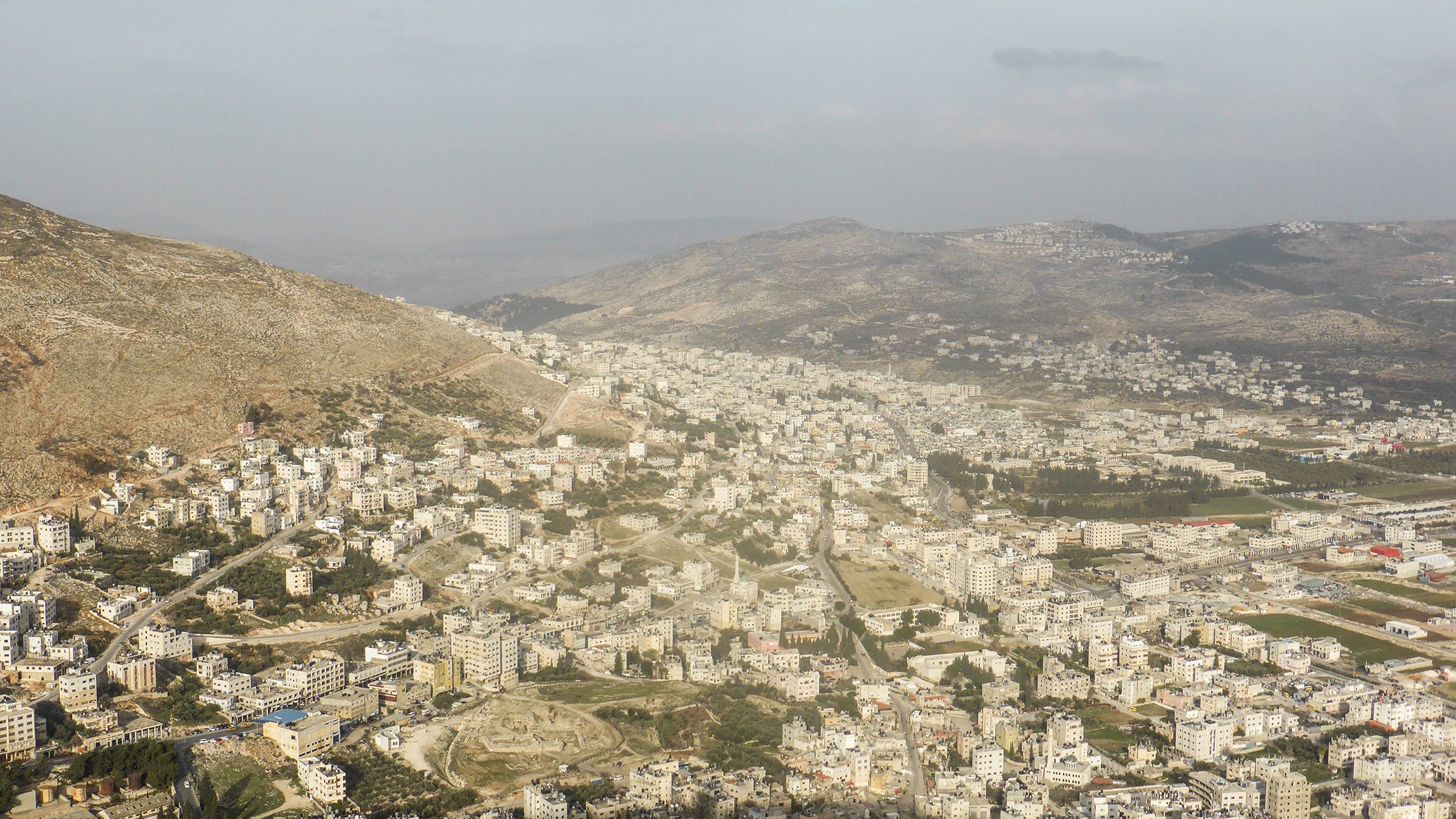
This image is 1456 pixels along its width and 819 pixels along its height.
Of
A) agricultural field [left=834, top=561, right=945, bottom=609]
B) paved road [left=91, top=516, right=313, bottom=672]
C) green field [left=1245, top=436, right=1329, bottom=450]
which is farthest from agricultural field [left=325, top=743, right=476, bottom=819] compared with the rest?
green field [left=1245, top=436, right=1329, bottom=450]

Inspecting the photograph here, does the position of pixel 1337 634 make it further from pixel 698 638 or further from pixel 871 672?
pixel 698 638

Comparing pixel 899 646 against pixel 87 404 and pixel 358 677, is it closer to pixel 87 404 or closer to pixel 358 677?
pixel 358 677

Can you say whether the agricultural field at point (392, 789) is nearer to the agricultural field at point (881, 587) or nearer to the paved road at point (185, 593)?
the paved road at point (185, 593)

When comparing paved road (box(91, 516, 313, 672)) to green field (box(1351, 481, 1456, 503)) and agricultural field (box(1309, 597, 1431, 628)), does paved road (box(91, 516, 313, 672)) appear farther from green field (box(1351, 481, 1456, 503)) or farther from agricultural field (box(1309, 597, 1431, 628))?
green field (box(1351, 481, 1456, 503))

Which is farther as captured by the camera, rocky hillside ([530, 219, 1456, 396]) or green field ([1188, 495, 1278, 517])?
rocky hillside ([530, 219, 1456, 396])

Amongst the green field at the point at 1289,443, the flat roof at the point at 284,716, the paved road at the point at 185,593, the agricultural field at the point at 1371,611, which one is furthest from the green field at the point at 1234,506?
the flat roof at the point at 284,716

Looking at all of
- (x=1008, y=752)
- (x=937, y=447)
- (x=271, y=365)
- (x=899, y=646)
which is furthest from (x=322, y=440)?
(x=937, y=447)
